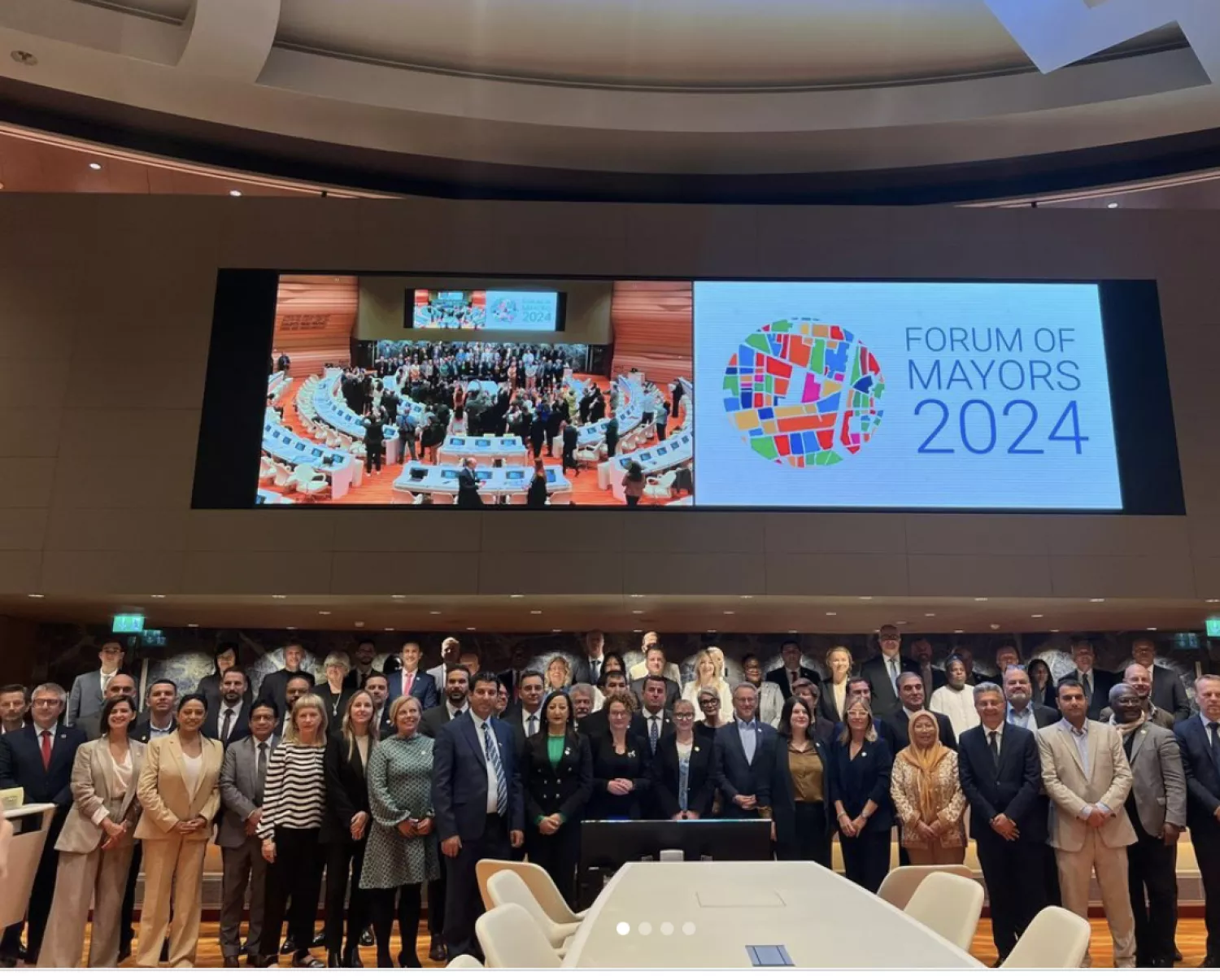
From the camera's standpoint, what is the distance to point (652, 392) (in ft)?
22.3

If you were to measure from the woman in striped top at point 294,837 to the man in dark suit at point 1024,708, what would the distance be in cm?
382

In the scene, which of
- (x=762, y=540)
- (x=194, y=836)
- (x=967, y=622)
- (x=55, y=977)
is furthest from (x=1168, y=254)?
(x=55, y=977)

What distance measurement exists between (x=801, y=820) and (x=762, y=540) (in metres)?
2.17

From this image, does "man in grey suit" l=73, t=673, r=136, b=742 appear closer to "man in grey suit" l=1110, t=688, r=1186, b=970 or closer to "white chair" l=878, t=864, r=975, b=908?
"white chair" l=878, t=864, r=975, b=908

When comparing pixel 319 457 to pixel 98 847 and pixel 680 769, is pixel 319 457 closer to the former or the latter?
pixel 98 847

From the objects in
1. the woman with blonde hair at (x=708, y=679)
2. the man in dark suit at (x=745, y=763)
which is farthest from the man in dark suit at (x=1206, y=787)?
the woman with blonde hair at (x=708, y=679)

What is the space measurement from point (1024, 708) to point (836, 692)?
1.16 m

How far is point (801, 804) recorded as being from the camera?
4.88 m

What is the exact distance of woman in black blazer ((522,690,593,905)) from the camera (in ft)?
15.7

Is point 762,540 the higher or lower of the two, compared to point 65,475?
lower

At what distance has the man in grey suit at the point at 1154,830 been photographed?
4.51m

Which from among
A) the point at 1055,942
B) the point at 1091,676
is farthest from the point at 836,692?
the point at 1055,942

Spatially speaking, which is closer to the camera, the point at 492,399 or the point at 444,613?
the point at 492,399

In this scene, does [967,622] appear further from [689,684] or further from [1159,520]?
[689,684]
